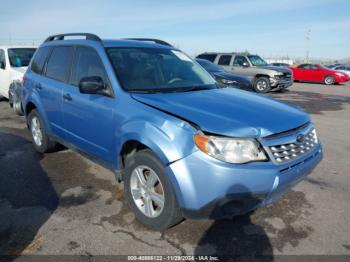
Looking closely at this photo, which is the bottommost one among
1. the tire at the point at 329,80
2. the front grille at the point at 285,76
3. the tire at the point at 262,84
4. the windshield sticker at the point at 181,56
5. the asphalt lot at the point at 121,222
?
the tire at the point at 329,80

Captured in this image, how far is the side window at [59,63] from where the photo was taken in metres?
4.39

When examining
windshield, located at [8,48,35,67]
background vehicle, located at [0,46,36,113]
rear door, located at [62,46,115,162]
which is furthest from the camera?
windshield, located at [8,48,35,67]

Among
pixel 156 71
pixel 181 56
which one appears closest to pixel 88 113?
pixel 156 71

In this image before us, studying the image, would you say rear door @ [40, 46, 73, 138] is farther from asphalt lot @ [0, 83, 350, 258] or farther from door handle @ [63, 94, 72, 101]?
asphalt lot @ [0, 83, 350, 258]

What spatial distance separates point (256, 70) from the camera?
51.3 ft

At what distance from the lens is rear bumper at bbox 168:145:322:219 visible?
2.55 meters

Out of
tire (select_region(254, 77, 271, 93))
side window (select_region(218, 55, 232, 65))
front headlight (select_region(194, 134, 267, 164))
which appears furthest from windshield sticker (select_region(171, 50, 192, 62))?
side window (select_region(218, 55, 232, 65))

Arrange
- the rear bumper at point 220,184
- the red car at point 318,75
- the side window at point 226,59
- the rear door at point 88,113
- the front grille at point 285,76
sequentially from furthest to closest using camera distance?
the red car at point 318,75 < the side window at point 226,59 < the front grille at point 285,76 < the rear door at point 88,113 < the rear bumper at point 220,184

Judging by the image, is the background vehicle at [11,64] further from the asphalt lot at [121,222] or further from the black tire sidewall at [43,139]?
the asphalt lot at [121,222]

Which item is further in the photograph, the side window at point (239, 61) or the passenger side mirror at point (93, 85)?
the side window at point (239, 61)

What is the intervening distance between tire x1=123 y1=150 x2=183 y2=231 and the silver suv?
13238mm

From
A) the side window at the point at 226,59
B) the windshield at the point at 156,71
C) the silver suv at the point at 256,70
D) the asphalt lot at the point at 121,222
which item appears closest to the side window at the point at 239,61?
the silver suv at the point at 256,70

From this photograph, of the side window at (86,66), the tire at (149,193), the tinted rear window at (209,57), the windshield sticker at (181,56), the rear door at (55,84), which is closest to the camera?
the tire at (149,193)

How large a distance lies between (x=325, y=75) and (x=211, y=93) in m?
22.0
